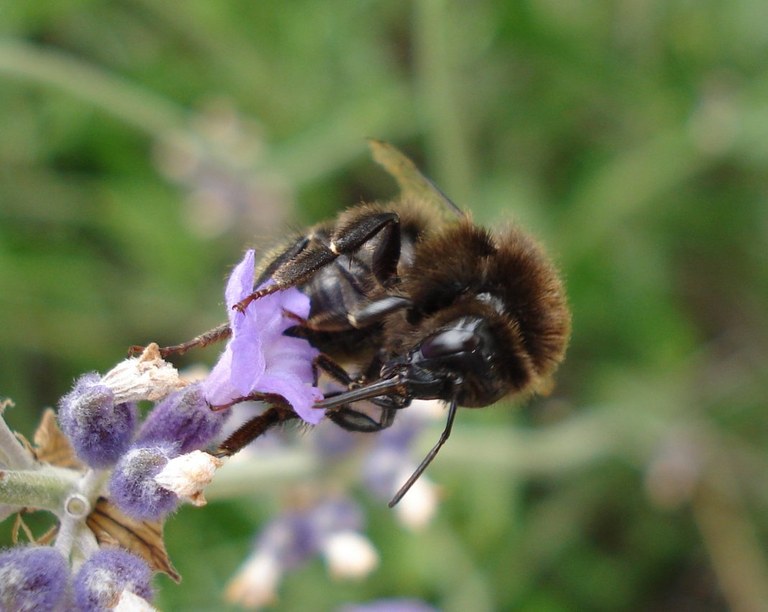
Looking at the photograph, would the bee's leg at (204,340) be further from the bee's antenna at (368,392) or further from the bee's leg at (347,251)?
the bee's antenna at (368,392)

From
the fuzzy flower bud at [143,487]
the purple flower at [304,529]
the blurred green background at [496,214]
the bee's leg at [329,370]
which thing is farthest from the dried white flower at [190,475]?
the blurred green background at [496,214]

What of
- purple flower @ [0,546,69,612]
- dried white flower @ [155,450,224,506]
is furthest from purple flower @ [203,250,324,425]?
purple flower @ [0,546,69,612]

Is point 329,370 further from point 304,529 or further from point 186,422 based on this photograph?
point 304,529

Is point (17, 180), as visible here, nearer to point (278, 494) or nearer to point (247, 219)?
point (247, 219)

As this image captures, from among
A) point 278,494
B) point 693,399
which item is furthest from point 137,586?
point 693,399

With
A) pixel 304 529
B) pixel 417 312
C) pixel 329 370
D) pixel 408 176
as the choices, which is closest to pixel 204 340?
pixel 329 370

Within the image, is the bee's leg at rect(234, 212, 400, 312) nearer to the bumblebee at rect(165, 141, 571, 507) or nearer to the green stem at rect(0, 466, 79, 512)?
the bumblebee at rect(165, 141, 571, 507)
